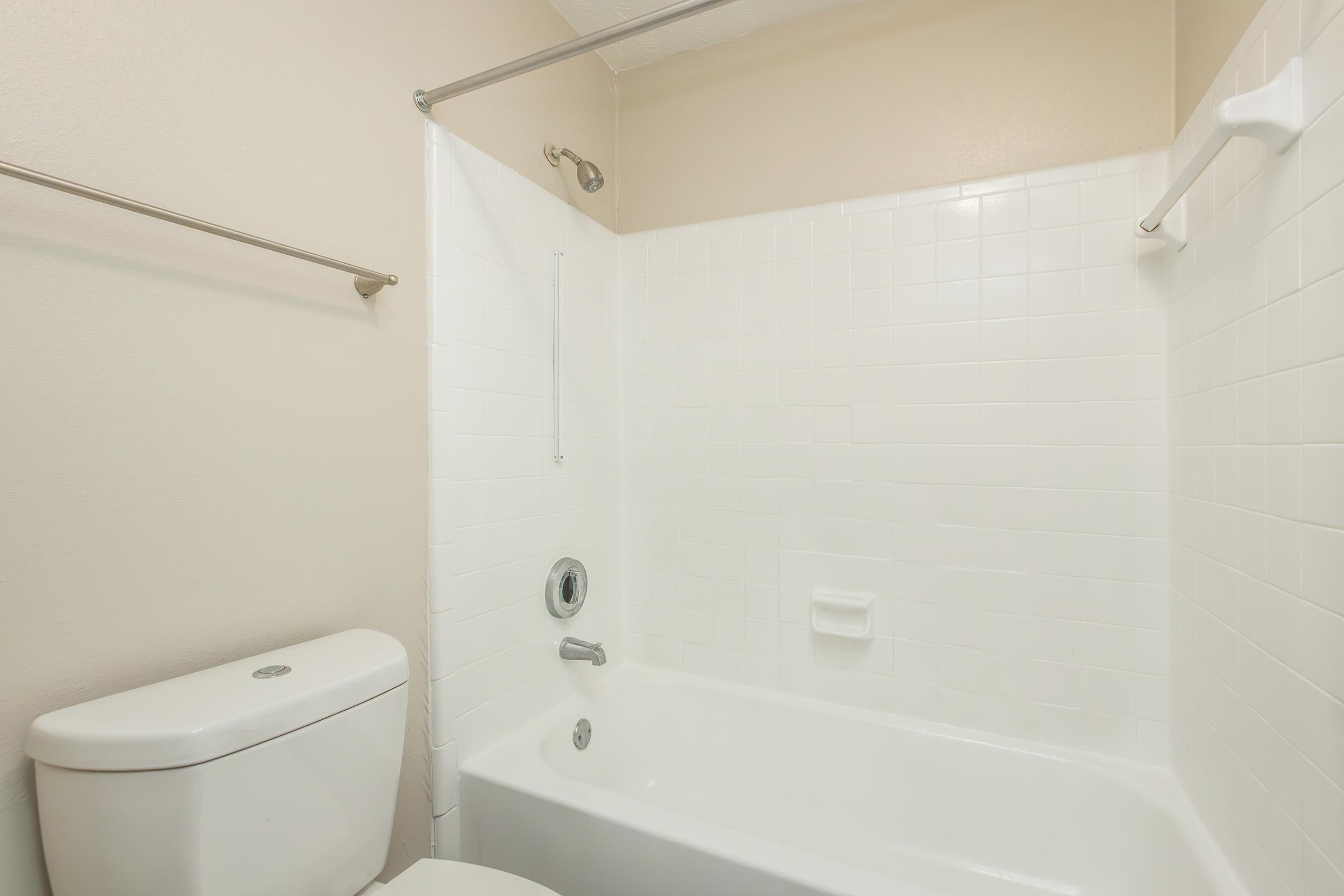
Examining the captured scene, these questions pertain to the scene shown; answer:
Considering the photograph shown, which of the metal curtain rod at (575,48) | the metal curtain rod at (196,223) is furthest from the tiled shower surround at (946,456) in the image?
the metal curtain rod at (196,223)

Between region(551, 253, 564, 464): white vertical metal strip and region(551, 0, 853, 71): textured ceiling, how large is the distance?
77 cm

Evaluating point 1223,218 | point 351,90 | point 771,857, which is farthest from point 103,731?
point 1223,218

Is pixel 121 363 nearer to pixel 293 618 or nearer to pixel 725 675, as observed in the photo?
pixel 293 618

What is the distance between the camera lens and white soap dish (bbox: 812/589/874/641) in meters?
1.72

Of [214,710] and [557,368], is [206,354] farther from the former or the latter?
[557,368]

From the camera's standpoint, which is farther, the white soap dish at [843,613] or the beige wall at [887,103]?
the white soap dish at [843,613]

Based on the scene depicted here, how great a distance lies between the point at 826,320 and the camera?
5.85ft

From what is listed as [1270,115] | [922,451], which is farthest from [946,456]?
[1270,115]

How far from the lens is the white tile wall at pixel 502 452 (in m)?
1.39

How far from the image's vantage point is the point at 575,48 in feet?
3.75

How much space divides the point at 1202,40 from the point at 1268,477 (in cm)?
99

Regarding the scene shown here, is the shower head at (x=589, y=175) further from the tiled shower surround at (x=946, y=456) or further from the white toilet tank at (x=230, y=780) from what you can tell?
the white toilet tank at (x=230, y=780)

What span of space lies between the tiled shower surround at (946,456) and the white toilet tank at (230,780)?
1.26ft

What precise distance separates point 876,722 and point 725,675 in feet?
1.61
